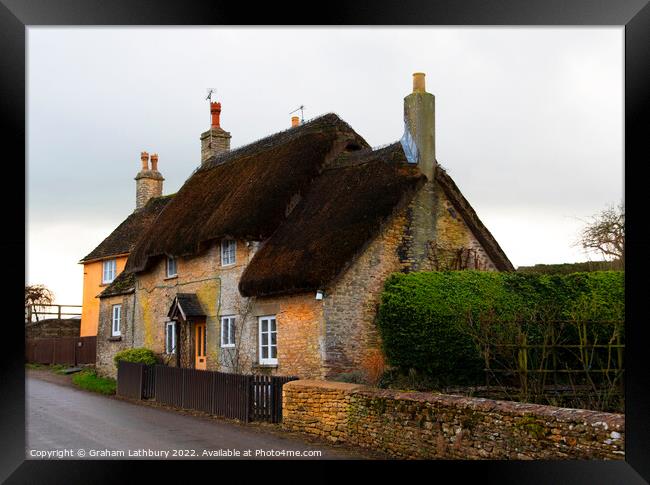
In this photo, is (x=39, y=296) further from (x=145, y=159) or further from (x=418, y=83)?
(x=418, y=83)

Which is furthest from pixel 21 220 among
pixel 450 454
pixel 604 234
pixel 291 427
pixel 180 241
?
pixel 604 234

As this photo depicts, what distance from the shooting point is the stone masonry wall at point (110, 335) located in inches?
1083

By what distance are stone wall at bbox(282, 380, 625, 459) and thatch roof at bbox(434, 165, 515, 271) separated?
7365 millimetres

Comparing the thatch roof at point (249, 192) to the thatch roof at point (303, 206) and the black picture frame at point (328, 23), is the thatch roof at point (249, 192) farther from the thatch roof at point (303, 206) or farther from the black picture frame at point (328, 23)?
the black picture frame at point (328, 23)

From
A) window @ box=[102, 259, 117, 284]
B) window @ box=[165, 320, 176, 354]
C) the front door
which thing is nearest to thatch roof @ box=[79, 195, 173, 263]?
window @ box=[102, 259, 117, 284]

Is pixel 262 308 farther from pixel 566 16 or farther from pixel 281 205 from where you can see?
pixel 566 16

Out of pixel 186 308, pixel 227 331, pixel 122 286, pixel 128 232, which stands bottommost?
pixel 227 331

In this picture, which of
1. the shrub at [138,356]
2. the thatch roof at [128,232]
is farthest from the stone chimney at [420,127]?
the thatch roof at [128,232]

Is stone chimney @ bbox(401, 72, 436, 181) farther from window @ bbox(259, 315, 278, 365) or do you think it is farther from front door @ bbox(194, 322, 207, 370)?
front door @ bbox(194, 322, 207, 370)

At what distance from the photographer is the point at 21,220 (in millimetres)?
9062

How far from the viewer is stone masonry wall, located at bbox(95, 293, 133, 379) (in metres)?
27.5

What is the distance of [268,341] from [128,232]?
15.0 metres

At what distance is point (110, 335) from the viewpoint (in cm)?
2867

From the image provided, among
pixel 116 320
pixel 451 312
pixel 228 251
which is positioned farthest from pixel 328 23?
pixel 116 320
